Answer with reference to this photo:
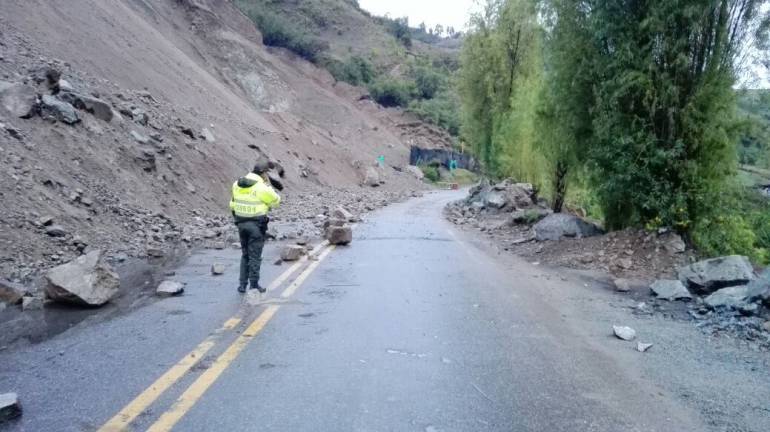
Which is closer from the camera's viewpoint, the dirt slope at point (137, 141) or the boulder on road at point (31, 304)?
the boulder on road at point (31, 304)

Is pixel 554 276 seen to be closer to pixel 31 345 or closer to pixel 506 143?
pixel 31 345

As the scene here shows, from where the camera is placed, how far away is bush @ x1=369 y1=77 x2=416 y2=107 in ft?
228

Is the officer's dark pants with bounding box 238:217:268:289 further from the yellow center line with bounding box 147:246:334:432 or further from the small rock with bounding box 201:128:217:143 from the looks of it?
the small rock with bounding box 201:128:217:143

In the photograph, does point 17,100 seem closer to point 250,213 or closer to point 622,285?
point 250,213

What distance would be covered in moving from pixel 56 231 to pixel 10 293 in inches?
105

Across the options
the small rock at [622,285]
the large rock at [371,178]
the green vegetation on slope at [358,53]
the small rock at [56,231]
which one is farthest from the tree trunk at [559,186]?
the green vegetation on slope at [358,53]

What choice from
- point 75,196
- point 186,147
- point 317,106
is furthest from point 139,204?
point 317,106

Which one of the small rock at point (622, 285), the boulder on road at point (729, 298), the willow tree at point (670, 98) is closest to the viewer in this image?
the boulder on road at point (729, 298)

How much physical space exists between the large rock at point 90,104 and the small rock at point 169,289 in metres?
9.21

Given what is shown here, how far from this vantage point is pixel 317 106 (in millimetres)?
51844

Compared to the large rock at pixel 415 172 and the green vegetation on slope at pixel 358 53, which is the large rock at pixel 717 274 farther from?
the green vegetation on slope at pixel 358 53

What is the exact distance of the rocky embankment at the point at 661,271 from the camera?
7.12m

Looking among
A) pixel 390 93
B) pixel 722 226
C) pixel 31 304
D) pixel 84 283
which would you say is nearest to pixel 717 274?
pixel 722 226

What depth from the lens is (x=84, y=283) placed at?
6.82 m
